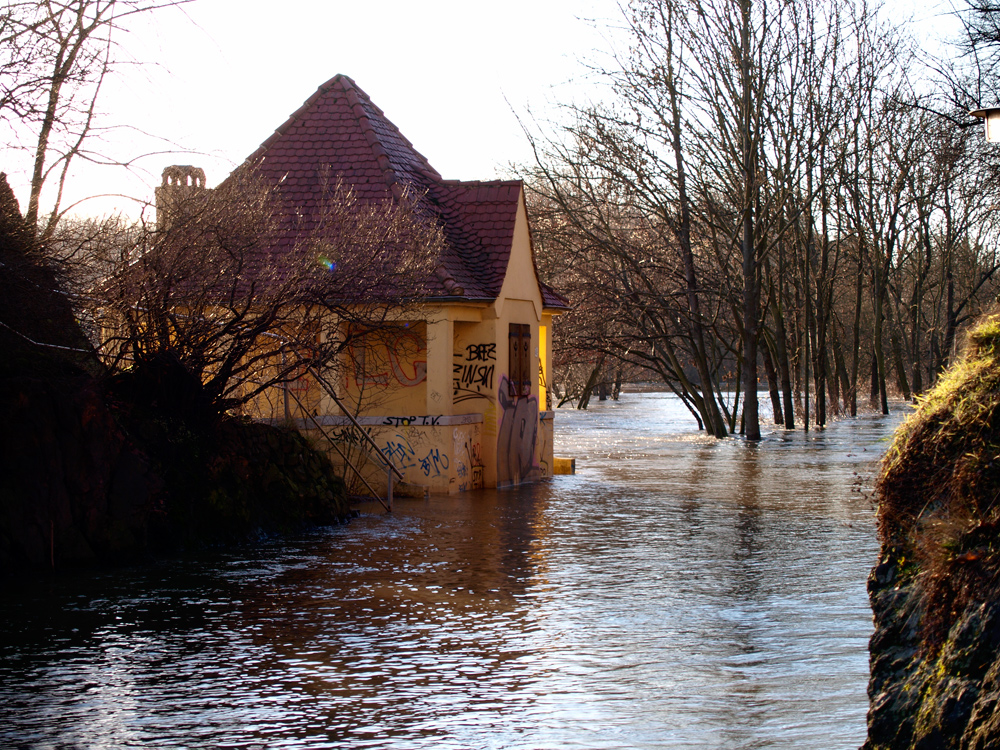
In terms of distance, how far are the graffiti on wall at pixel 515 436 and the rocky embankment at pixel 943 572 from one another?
1429 cm

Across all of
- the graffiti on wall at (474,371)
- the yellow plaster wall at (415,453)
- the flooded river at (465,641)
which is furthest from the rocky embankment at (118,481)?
the graffiti on wall at (474,371)

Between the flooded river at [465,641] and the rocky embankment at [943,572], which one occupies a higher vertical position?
the rocky embankment at [943,572]

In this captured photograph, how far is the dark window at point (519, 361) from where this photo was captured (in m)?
20.6

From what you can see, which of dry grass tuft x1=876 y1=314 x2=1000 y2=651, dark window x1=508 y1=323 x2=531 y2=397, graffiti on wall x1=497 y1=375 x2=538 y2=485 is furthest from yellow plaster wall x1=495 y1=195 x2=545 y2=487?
dry grass tuft x1=876 y1=314 x2=1000 y2=651

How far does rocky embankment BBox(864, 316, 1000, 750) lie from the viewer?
15.9 ft

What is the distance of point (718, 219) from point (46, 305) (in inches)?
982

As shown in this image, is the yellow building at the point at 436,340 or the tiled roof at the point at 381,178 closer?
the yellow building at the point at 436,340

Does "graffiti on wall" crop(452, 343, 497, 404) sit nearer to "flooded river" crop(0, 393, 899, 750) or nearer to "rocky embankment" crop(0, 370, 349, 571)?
"flooded river" crop(0, 393, 899, 750)

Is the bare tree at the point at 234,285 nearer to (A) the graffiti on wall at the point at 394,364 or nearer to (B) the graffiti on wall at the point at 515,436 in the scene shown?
(A) the graffiti on wall at the point at 394,364

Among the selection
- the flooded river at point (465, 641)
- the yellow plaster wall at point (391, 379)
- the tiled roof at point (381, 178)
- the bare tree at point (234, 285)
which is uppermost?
the tiled roof at point (381, 178)

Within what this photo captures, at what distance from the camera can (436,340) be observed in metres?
18.9

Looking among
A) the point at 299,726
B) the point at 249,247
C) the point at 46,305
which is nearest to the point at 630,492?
the point at 249,247

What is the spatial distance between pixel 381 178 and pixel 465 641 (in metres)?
13.0

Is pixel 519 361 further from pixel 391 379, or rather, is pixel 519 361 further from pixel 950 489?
pixel 950 489
